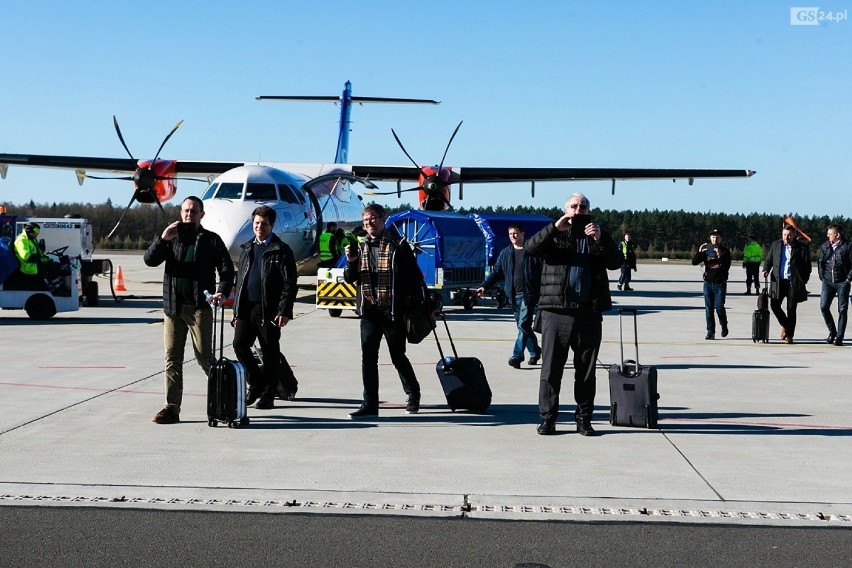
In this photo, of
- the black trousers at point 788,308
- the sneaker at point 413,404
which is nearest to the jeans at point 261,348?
the sneaker at point 413,404

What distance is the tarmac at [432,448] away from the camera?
5.83 meters

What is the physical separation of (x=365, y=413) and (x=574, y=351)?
1.83 metres

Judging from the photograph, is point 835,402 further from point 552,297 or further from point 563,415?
point 552,297

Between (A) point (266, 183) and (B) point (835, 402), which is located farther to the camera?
(A) point (266, 183)

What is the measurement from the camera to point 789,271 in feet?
50.9

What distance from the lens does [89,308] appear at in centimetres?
2089

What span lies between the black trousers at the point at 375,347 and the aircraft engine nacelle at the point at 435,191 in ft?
62.3

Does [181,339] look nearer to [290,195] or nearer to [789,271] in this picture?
[789,271]

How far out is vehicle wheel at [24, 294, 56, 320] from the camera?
1772 cm

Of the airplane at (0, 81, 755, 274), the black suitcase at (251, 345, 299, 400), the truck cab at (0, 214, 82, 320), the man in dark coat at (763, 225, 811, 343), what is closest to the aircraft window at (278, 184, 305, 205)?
the airplane at (0, 81, 755, 274)

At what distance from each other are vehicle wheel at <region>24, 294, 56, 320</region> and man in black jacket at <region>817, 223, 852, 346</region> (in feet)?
39.7

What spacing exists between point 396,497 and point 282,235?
16718 millimetres

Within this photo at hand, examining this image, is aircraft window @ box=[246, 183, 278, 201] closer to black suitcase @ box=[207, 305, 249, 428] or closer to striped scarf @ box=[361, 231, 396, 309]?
striped scarf @ box=[361, 231, 396, 309]

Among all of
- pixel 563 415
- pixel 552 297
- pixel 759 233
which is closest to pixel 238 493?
pixel 552 297
